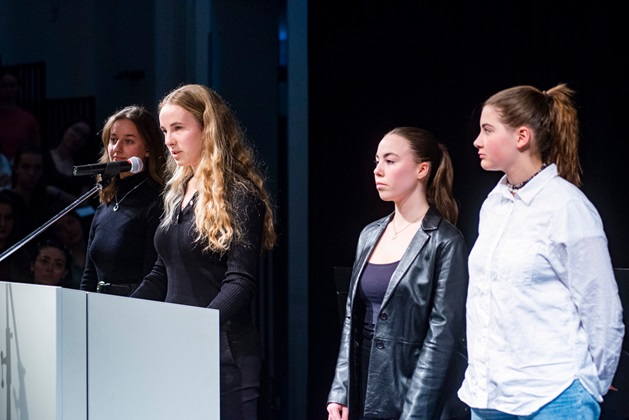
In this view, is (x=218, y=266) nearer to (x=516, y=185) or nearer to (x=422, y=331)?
(x=422, y=331)

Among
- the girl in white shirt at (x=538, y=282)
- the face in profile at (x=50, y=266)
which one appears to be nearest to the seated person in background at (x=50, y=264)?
the face in profile at (x=50, y=266)

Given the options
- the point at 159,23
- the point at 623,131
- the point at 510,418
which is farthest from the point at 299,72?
the point at 510,418

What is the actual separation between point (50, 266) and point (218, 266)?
2359 mm

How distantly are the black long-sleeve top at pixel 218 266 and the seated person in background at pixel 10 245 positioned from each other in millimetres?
2361

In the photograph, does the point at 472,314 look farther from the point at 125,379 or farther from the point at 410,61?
the point at 410,61

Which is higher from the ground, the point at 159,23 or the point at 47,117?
the point at 159,23

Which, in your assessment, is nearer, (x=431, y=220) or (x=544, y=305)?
(x=544, y=305)

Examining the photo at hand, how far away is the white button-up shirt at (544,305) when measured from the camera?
1827 millimetres

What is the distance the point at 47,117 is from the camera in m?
4.69

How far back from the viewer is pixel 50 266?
13.9 ft

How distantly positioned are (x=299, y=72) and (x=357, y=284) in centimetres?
167

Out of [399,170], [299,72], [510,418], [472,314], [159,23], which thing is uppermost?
[159,23]

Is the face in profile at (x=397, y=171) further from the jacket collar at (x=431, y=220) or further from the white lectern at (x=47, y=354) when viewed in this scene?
the white lectern at (x=47, y=354)

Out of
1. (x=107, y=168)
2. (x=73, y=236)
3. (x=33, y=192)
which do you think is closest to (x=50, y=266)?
(x=73, y=236)
